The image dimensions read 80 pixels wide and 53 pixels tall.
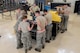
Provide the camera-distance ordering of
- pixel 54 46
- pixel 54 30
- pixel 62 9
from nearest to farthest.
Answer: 1. pixel 54 46
2. pixel 54 30
3. pixel 62 9

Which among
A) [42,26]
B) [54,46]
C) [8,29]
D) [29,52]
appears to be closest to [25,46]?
[29,52]

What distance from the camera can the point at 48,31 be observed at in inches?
210

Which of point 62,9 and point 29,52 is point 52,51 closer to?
point 29,52

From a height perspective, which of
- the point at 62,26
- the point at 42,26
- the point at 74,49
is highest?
the point at 42,26

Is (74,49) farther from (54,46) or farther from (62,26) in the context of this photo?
(62,26)

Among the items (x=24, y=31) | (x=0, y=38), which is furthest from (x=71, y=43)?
(x=0, y=38)

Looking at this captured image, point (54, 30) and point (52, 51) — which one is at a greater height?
point (54, 30)

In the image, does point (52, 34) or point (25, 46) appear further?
point (52, 34)

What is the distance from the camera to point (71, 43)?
5508mm

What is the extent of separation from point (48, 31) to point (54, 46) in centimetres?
63

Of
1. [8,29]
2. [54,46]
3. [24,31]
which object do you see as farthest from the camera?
[8,29]

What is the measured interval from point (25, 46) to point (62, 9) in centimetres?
316

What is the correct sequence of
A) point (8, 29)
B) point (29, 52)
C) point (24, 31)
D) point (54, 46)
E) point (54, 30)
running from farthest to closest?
point (8, 29) < point (54, 30) < point (54, 46) < point (29, 52) < point (24, 31)

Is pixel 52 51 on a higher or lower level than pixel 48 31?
lower
